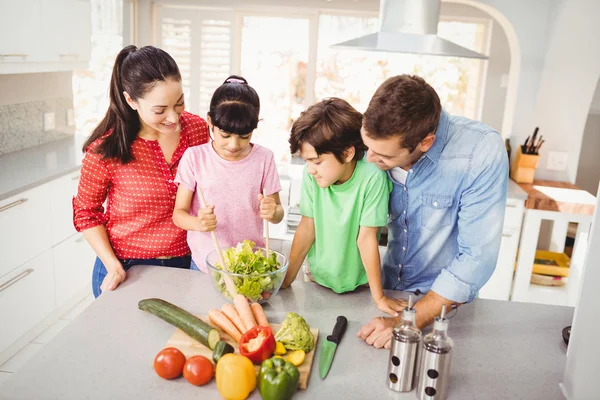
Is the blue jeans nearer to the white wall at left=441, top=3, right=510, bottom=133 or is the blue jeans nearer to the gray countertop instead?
the gray countertop

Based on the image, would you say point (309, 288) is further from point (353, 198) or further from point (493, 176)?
point (493, 176)

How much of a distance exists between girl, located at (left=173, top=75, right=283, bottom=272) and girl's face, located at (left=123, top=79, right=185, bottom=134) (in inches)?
4.1

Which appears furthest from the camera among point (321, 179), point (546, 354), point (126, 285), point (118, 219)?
point (118, 219)

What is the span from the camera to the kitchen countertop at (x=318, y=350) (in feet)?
3.51

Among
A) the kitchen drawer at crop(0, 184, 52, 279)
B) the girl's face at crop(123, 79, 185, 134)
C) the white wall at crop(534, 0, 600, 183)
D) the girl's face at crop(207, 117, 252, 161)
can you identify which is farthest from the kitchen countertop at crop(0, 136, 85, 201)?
the white wall at crop(534, 0, 600, 183)

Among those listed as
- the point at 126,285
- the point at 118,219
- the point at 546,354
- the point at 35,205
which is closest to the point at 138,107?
the point at 118,219

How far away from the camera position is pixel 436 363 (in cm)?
103

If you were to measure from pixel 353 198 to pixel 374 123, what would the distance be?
0.25m

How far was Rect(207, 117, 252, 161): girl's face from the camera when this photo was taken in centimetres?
151

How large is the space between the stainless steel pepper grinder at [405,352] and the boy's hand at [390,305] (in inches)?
12.2

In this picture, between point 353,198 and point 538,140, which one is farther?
point 538,140

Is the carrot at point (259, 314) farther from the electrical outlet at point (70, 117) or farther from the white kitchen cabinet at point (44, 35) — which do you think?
the electrical outlet at point (70, 117)

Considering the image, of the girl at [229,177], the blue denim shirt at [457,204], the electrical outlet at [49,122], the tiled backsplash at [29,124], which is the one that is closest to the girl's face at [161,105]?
the girl at [229,177]

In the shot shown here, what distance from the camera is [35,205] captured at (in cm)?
273
